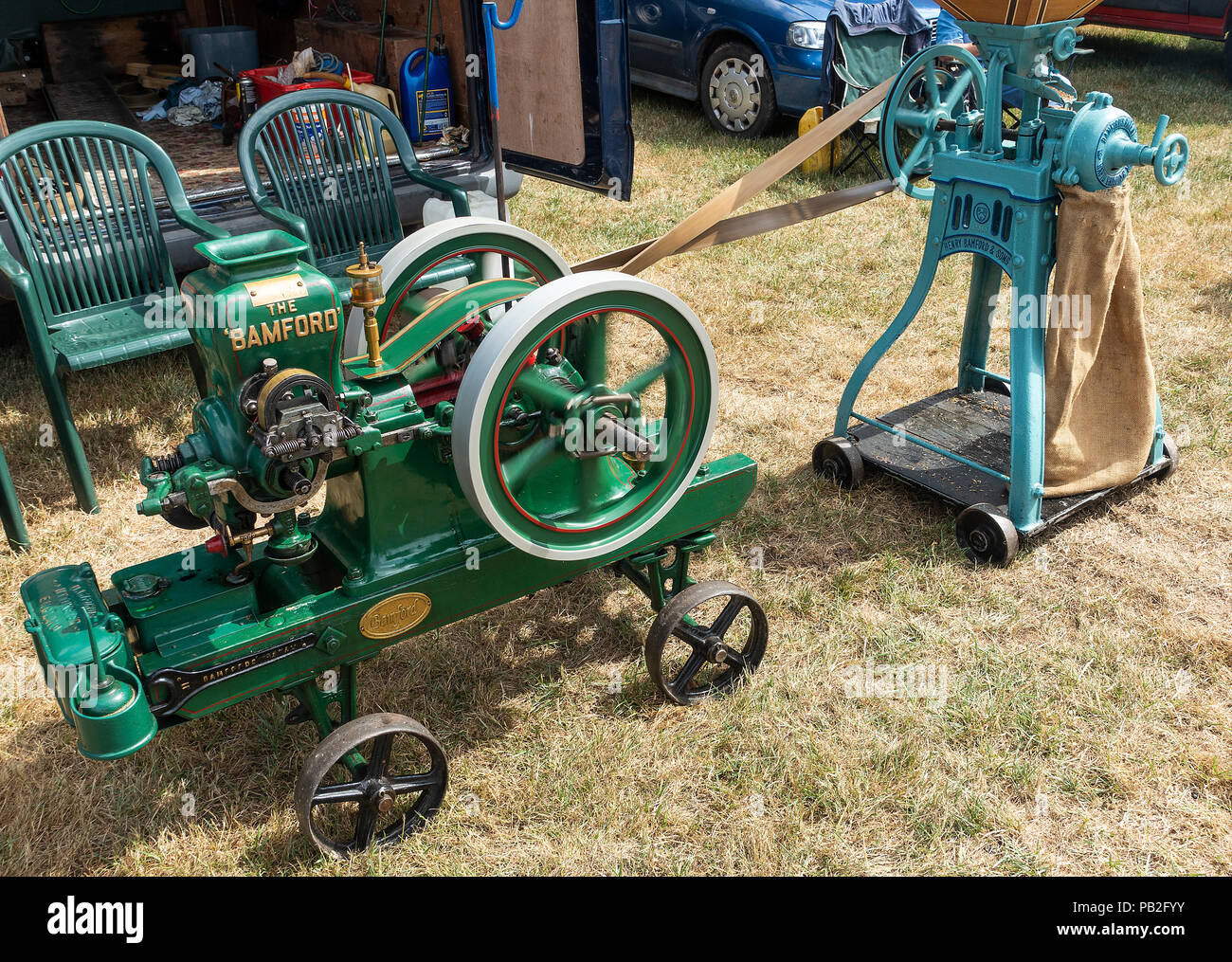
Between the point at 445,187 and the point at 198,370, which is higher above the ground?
the point at 445,187

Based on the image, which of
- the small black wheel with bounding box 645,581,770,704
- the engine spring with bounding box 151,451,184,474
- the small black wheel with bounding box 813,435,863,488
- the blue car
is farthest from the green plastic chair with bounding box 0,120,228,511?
the blue car

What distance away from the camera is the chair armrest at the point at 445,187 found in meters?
4.92

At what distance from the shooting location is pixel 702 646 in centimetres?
314

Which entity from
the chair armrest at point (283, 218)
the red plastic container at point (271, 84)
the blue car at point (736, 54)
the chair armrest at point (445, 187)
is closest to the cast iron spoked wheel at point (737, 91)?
the blue car at point (736, 54)

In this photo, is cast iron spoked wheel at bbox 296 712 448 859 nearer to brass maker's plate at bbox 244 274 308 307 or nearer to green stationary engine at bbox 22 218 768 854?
green stationary engine at bbox 22 218 768 854

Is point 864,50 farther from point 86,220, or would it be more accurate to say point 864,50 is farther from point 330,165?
point 86,220

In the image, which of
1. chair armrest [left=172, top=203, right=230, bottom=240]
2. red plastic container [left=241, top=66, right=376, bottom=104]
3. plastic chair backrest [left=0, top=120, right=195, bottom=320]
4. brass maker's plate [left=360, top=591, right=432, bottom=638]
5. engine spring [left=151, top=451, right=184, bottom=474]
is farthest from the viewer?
red plastic container [left=241, top=66, right=376, bottom=104]

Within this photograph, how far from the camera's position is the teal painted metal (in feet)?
10.9

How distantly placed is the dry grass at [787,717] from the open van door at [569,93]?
129 cm

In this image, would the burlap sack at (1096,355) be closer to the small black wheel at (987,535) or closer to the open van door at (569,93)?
the small black wheel at (987,535)

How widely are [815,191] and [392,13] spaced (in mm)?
3130

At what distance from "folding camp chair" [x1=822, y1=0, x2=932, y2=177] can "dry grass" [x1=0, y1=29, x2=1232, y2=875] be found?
3.79 m

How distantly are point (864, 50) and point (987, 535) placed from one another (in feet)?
17.1

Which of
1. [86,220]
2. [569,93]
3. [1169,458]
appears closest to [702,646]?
[1169,458]
